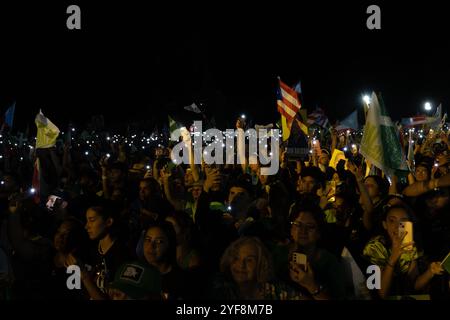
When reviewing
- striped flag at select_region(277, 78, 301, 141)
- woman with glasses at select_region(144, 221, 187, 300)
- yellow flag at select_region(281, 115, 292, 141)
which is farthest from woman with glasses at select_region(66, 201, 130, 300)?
striped flag at select_region(277, 78, 301, 141)

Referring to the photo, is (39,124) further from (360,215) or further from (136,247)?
(360,215)

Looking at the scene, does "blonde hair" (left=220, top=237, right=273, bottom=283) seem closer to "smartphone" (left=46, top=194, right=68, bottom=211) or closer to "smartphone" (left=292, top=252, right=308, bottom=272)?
"smartphone" (left=292, top=252, right=308, bottom=272)

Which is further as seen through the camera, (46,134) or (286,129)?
(286,129)

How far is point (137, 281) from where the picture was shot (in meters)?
3.32

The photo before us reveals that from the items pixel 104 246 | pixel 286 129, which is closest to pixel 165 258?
pixel 104 246

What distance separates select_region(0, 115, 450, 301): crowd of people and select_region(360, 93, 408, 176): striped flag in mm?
251

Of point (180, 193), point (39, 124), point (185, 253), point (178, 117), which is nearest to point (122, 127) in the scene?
point (178, 117)

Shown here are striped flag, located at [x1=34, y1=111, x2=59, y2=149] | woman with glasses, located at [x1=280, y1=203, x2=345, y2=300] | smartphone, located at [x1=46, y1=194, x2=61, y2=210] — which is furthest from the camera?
striped flag, located at [x1=34, y1=111, x2=59, y2=149]

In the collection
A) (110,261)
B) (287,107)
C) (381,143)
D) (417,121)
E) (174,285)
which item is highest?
(417,121)

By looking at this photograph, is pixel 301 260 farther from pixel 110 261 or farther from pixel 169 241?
pixel 110 261

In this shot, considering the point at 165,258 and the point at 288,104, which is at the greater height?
the point at 288,104

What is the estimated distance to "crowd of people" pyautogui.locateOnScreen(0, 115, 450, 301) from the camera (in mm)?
3467

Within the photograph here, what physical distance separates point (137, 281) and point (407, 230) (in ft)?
6.31

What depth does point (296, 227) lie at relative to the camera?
13.6 feet
